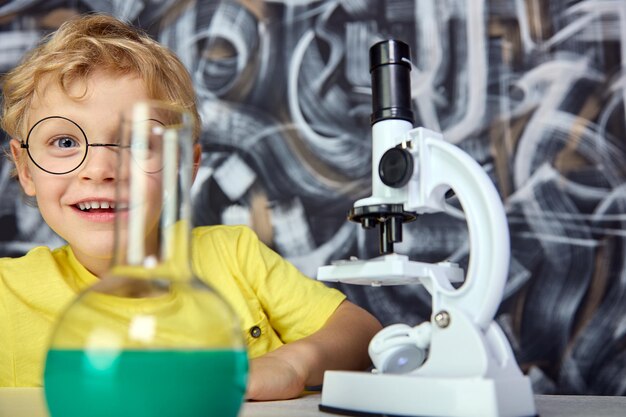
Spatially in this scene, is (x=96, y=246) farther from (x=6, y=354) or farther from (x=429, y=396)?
(x=429, y=396)

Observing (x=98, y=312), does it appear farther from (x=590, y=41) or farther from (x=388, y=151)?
(x=590, y=41)

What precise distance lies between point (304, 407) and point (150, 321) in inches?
14.1

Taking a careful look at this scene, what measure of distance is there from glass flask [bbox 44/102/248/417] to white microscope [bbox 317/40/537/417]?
0.78 feet

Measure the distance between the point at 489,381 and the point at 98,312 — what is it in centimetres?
33

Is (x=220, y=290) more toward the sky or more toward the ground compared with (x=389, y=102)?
more toward the ground

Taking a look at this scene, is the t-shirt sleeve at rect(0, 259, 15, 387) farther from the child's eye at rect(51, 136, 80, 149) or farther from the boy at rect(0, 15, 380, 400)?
the child's eye at rect(51, 136, 80, 149)

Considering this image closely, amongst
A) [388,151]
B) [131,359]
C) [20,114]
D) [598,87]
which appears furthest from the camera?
[598,87]

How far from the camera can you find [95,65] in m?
1.19

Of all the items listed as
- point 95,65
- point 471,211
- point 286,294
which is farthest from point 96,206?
point 471,211

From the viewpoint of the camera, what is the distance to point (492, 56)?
5.54ft

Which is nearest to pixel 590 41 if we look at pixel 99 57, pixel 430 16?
pixel 430 16

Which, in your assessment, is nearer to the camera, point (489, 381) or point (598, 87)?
point (489, 381)

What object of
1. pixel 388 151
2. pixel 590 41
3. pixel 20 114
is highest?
pixel 590 41

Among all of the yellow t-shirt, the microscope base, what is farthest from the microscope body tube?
the yellow t-shirt
